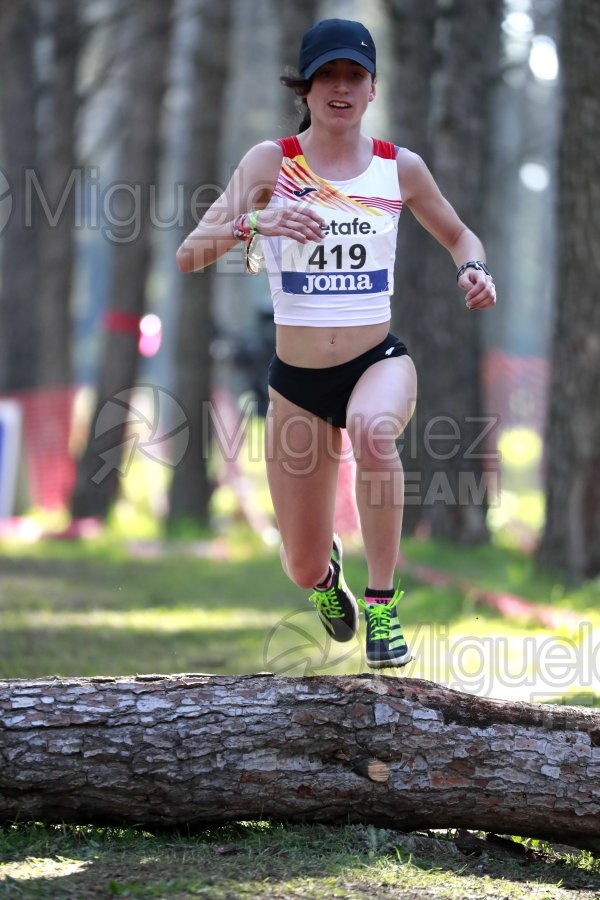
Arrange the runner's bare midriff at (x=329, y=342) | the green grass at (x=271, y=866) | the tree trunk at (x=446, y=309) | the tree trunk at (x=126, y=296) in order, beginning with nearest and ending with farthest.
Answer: the green grass at (x=271, y=866)
the runner's bare midriff at (x=329, y=342)
the tree trunk at (x=446, y=309)
the tree trunk at (x=126, y=296)

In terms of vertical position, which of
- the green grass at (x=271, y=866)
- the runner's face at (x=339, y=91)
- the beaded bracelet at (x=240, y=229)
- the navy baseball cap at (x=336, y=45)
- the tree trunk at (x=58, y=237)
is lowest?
the green grass at (x=271, y=866)

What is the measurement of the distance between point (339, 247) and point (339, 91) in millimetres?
572

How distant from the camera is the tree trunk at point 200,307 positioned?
17.5 metres

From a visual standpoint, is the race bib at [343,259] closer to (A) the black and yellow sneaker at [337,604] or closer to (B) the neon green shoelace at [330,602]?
(A) the black and yellow sneaker at [337,604]

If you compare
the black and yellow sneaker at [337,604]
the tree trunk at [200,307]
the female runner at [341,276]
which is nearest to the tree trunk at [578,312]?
the black and yellow sneaker at [337,604]

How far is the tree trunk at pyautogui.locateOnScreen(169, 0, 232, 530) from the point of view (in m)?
17.5

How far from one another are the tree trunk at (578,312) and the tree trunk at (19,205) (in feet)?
35.1

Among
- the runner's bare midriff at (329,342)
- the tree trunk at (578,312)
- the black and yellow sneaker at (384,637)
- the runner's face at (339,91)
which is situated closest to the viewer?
the runner's face at (339,91)

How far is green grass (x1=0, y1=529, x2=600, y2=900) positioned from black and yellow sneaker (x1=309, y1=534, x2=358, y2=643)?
4.19ft

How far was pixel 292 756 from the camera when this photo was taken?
4.64 metres

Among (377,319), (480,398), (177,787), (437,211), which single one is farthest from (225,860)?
(480,398)

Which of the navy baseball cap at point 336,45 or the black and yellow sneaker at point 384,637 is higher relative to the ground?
the navy baseball cap at point 336,45

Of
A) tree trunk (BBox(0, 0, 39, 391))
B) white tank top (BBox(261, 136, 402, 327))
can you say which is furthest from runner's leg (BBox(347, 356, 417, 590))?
tree trunk (BBox(0, 0, 39, 391))

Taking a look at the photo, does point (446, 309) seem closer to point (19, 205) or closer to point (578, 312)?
point (578, 312)
